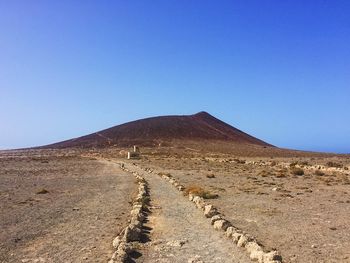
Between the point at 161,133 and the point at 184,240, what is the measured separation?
10202 centimetres

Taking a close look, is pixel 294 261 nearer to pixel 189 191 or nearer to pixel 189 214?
pixel 189 214

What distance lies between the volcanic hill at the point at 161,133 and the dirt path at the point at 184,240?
82062 mm

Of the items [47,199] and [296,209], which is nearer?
[296,209]

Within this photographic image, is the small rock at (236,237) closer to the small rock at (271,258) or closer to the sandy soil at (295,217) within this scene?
the sandy soil at (295,217)

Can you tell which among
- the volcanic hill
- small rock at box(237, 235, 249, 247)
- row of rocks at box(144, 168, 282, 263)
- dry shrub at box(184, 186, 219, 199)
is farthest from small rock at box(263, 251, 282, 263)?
the volcanic hill

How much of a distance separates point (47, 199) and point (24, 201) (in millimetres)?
1157

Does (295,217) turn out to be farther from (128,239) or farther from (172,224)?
(128,239)

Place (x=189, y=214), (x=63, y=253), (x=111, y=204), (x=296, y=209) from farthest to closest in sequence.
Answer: (x=111, y=204)
(x=296, y=209)
(x=189, y=214)
(x=63, y=253)

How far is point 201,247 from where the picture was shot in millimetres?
11273

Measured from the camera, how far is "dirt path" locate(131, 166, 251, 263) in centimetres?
1040

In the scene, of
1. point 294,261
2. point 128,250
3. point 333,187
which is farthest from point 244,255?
point 333,187

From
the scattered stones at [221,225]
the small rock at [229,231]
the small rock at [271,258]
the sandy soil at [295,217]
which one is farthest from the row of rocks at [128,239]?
the sandy soil at [295,217]

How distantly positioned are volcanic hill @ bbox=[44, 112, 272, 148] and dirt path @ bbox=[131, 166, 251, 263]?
3231 inches

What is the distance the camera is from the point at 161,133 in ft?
374
